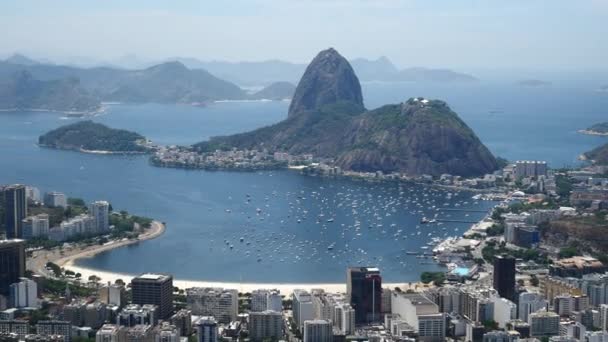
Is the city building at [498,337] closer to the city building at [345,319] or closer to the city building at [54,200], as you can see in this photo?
the city building at [345,319]

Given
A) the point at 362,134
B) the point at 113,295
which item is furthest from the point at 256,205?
the point at 113,295

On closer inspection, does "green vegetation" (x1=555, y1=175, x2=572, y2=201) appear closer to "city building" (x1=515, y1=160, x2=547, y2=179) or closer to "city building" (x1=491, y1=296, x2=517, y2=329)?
"city building" (x1=515, y1=160, x2=547, y2=179)

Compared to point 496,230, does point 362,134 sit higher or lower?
higher

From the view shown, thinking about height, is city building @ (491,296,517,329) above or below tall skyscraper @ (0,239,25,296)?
below

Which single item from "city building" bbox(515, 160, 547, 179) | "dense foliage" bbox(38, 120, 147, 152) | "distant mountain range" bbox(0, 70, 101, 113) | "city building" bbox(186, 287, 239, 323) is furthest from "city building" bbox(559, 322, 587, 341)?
"distant mountain range" bbox(0, 70, 101, 113)

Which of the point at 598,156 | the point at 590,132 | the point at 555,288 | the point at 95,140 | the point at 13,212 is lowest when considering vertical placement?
the point at 555,288

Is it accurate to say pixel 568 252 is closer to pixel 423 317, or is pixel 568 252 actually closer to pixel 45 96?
pixel 423 317
